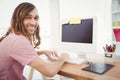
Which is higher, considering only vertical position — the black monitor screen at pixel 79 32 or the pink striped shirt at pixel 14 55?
the black monitor screen at pixel 79 32

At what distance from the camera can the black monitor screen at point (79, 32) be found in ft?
3.86

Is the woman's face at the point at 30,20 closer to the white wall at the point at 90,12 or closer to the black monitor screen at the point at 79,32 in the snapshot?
the black monitor screen at the point at 79,32

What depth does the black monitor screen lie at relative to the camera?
1177mm

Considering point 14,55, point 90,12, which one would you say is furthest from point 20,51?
point 90,12

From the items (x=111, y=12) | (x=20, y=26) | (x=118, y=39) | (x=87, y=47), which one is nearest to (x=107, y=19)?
(x=111, y=12)

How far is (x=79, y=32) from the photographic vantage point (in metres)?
1.25

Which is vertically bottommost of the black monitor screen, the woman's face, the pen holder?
the pen holder

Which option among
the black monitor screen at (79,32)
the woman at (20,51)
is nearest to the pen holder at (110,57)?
the black monitor screen at (79,32)

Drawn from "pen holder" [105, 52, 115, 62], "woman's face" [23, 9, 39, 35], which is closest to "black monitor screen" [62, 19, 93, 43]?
"pen holder" [105, 52, 115, 62]

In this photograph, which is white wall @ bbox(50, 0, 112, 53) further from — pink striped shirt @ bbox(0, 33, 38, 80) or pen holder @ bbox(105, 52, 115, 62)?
pink striped shirt @ bbox(0, 33, 38, 80)

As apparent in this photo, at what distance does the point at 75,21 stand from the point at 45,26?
1439 millimetres

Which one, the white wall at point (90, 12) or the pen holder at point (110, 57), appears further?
the white wall at point (90, 12)

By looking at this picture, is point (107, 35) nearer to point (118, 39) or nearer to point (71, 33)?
point (118, 39)

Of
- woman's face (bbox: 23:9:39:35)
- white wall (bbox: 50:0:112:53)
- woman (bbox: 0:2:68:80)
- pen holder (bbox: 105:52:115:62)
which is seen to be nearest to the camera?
woman (bbox: 0:2:68:80)
